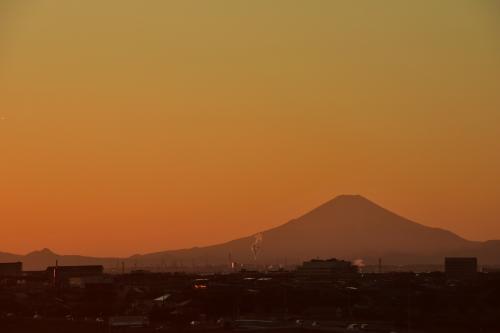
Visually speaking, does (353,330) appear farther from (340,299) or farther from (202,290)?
(202,290)

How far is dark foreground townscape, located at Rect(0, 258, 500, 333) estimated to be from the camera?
3061 inches

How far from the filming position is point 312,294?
11812 cm

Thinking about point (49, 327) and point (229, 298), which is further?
point (229, 298)

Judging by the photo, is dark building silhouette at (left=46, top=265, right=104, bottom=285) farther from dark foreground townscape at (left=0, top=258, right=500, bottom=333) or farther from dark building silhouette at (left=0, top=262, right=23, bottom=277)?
dark building silhouette at (left=0, top=262, right=23, bottom=277)

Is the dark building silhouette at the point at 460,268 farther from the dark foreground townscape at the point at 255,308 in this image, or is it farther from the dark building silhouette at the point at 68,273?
the dark building silhouette at the point at 68,273

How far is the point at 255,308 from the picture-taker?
10656 centimetres

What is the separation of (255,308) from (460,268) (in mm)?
59260

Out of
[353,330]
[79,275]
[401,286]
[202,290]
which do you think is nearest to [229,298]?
[202,290]

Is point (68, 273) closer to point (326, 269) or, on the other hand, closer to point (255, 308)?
point (326, 269)

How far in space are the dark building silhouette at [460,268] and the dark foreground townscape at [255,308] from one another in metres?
27.7

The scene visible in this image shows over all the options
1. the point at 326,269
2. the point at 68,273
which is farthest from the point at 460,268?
the point at 68,273

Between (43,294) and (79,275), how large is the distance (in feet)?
128

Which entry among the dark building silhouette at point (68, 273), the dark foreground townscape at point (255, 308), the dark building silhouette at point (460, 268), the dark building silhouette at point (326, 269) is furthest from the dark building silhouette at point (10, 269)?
the dark building silhouette at point (460, 268)

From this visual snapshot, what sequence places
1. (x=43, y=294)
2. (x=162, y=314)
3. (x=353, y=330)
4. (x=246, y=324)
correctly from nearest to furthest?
(x=353, y=330)
(x=246, y=324)
(x=162, y=314)
(x=43, y=294)
